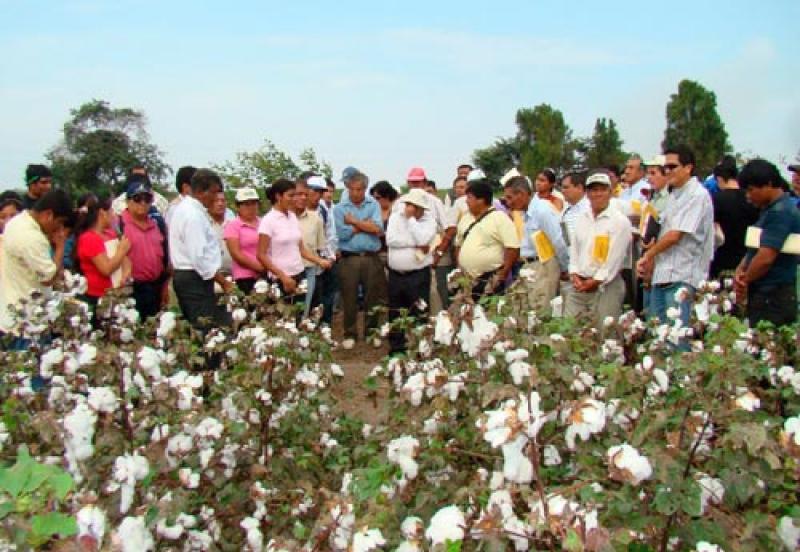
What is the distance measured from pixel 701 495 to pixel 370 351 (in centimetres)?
650

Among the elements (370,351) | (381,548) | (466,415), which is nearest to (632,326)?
(466,415)

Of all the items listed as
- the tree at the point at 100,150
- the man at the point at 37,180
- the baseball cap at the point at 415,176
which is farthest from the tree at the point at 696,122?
the man at the point at 37,180

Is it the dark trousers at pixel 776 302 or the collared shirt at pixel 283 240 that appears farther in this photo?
the collared shirt at pixel 283 240

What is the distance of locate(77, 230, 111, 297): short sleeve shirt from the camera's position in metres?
6.00

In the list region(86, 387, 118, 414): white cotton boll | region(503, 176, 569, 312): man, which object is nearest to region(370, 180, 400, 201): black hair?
region(503, 176, 569, 312): man

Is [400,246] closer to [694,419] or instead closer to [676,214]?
[676,214]

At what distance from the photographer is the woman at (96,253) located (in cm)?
598

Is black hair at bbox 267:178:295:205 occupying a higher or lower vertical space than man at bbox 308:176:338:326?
higher

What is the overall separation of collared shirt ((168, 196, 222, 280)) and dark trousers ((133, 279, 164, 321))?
0.52m

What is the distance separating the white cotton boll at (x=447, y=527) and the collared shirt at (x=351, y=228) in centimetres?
674

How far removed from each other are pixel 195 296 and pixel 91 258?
2.38ft

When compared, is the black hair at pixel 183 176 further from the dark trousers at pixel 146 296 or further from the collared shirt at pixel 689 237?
the collared shirt at pixel 689 237

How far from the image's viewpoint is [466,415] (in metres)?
2.82

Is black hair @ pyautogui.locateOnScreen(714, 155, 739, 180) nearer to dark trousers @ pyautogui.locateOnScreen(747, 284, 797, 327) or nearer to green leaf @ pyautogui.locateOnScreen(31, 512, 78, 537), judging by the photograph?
dark trousers @ pyautogui.locateOnScreen(747, 284, 797, 327)
